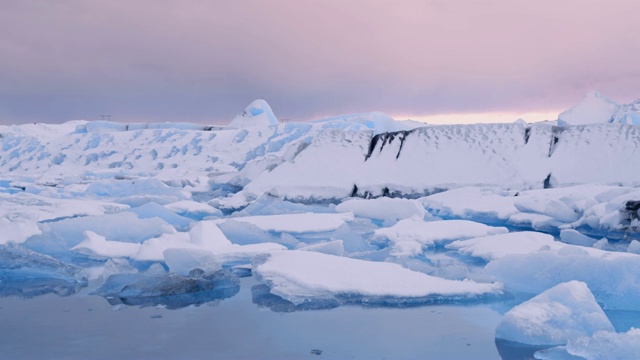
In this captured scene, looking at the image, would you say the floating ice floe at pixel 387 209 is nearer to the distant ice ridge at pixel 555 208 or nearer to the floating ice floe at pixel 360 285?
the distant ice ridge at pixel 555 208

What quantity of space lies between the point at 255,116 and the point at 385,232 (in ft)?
96.4

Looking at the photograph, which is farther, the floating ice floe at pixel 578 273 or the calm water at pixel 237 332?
the floating ice floe at pixel 578 273

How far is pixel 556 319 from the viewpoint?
8.63 ft

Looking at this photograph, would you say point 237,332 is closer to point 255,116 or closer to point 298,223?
point 298,223

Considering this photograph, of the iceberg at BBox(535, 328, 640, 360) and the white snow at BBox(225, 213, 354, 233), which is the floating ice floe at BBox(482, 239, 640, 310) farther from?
the white snow at BBox(225, 213, 354, 233)

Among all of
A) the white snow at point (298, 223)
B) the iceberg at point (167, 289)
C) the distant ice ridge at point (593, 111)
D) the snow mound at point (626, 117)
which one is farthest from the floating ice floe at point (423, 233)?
the distant ice ridge at point (593, 111)

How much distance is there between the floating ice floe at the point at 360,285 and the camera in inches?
131

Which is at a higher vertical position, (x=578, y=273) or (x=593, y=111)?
(x=593, y=111)

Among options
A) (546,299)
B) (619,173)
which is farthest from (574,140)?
(546,299)

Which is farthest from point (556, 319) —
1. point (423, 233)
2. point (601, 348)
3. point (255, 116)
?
point (255, 116)

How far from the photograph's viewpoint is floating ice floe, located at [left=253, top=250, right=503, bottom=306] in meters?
3.32

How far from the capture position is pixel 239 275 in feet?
14.0

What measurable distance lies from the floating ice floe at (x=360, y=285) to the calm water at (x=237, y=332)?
12 cm

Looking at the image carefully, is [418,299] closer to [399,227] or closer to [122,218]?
[399,227]
